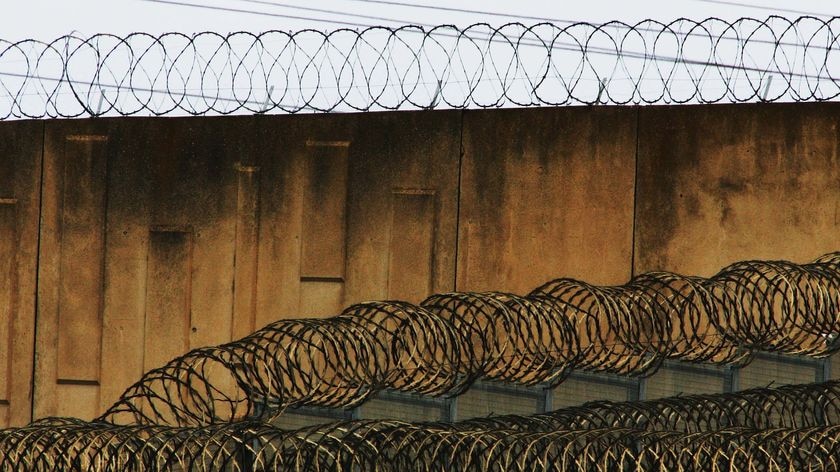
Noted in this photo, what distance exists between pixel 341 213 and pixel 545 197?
5.70ft

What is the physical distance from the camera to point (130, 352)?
11414mm

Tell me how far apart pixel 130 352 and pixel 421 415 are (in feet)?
12.6

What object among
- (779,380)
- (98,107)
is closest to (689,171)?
(779,380)

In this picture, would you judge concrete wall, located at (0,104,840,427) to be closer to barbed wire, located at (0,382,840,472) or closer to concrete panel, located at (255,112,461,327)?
concrete panel, located at (255,112,461,327)

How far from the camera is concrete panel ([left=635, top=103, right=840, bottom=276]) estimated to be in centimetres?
1030

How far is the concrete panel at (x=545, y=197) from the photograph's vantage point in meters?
10.6

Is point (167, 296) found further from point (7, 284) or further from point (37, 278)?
point (7, 284)

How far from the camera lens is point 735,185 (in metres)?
10.5

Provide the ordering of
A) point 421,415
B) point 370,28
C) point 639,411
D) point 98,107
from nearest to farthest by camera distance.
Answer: point 639,411
point 421,415
point 370,28
point 98,107

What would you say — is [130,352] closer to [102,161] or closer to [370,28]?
[102,161]

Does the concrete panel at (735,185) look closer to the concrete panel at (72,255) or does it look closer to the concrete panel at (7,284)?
the concrete panel at (72,255)

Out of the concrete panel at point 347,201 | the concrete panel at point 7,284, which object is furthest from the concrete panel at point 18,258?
the concrete panel at point 347,201

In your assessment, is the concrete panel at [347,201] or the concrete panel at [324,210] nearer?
the concrete panel at [347,201]

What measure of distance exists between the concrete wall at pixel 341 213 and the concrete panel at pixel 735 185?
2 centimetres
